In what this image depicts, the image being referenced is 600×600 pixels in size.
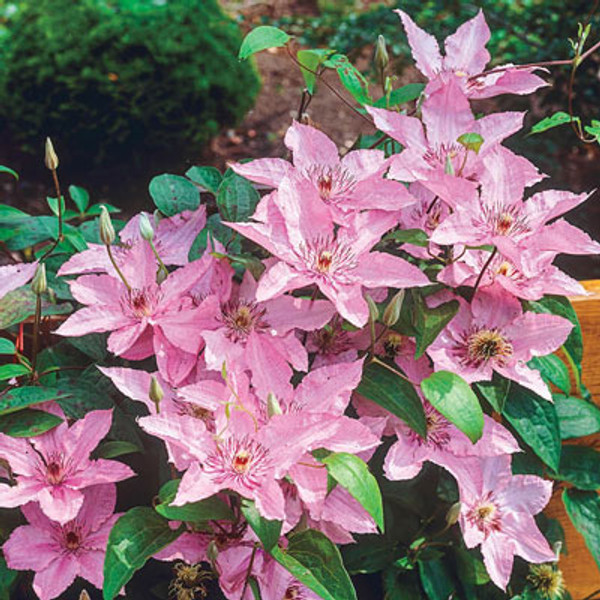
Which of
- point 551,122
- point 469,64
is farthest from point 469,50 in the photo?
point 551,122

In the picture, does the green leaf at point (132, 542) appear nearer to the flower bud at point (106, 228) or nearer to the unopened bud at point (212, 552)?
the unopened bud at point (212, 552)

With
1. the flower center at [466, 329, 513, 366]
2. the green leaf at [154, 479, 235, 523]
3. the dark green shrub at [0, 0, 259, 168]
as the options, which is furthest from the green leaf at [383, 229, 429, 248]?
the dark green shrub at [0, 0, 259, 168]

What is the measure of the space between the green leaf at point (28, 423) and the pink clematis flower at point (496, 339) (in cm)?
40

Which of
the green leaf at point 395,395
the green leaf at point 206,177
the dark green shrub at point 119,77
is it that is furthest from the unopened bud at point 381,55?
the dark green shrub at point 119,77

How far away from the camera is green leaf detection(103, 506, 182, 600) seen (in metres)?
0.84

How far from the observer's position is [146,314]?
933 mm

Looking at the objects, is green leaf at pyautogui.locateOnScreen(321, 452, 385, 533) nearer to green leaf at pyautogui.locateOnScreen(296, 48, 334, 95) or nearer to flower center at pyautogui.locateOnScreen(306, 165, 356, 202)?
flower center at pyautogui.locateOnScreen(306, 165, 356, 202)

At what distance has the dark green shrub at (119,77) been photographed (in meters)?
2.83

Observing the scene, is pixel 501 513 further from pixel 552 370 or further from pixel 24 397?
pixel 24 397

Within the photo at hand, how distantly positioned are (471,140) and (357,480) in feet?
1.17

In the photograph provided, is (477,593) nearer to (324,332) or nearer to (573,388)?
(573,388)

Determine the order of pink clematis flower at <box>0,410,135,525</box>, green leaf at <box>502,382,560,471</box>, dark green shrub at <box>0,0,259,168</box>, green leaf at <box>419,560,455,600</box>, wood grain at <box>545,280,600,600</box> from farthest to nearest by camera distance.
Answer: dark green shrub at <box>0,0,259,168</box>
wood grain at <box>545,280,600,600</box>
green leaf at <box>419,560,455,600</box>
green leaf at <box>502,382,560,471</box>
pink clematis flower at <box>0,410,135,525</box>

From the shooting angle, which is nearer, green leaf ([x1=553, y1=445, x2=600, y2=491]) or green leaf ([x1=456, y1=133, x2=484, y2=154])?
green leaf ([x1=456, y1=133, x2=484, y2=154])

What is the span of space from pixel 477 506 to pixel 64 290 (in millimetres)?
533
